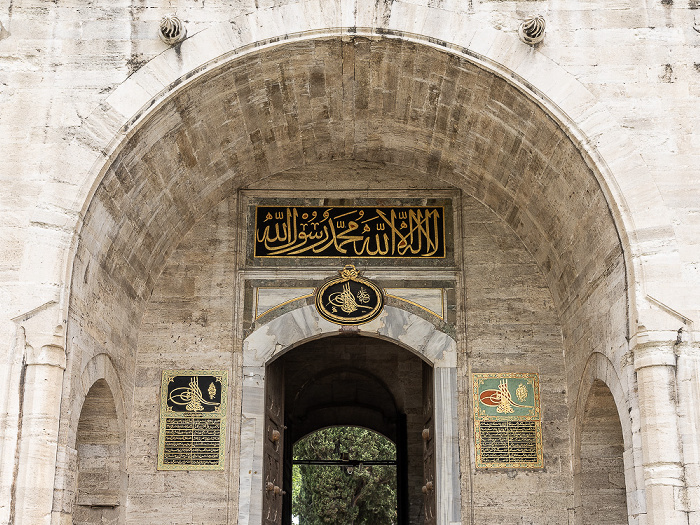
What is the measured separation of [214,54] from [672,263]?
3.25 m

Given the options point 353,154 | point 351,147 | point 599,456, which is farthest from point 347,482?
point 599,456

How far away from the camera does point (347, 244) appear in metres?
7.10

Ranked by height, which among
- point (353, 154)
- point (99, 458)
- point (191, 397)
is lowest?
point (99, 458)

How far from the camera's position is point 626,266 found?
204 inches

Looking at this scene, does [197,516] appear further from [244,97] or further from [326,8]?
[326,8]

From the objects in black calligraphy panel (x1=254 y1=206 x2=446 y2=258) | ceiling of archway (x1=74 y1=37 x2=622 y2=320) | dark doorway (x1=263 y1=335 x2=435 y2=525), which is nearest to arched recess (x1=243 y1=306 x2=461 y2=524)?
black calligraphy panel (x1=254 y1=206 x2=446 y2=258)

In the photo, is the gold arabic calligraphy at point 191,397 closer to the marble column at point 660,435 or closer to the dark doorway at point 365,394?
the dark doorway at point 365,394

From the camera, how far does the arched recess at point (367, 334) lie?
6.47m

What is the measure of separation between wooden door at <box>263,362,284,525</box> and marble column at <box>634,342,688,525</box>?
3.09m

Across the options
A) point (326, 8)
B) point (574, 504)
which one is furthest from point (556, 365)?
point (326, 8)

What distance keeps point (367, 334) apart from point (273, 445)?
1298mm

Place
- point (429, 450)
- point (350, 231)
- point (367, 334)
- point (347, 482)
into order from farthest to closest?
point (347, 482)
point (350, 231)
point (429, 450)
point (367, 334)

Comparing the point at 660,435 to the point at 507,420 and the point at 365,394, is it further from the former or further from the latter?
the point at 365,394

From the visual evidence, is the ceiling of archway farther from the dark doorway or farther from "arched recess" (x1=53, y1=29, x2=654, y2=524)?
the dark doorway
